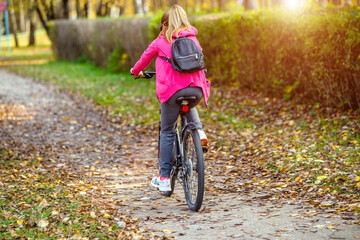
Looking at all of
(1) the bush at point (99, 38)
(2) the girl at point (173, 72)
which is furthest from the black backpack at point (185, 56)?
(1) the bush at point (99, 38)

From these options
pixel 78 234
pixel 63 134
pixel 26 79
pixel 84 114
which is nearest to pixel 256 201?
pixel 78 234

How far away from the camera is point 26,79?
18.9 m

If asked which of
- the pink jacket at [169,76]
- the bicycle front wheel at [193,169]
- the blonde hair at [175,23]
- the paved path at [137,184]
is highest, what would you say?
the blonde hair at [175,23]

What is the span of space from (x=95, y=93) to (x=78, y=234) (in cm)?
1039

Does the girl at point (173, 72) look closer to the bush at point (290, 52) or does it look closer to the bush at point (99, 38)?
the bush at point (290, 52)

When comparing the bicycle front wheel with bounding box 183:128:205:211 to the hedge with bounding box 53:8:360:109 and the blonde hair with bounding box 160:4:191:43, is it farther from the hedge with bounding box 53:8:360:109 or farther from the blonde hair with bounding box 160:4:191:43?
the hedge with bounding box 53:8:360:109

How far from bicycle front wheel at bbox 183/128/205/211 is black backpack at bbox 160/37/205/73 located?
0.66 meters

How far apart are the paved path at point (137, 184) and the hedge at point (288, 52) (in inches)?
106

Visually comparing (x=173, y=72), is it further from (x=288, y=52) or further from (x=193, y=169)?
(x=288, y=52)

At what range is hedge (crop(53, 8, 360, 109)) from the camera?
317 inches

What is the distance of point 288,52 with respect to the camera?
31.8ft

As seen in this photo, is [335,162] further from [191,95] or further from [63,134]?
[63,134]

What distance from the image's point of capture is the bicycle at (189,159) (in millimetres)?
4758

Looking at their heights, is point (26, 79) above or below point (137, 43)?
below
